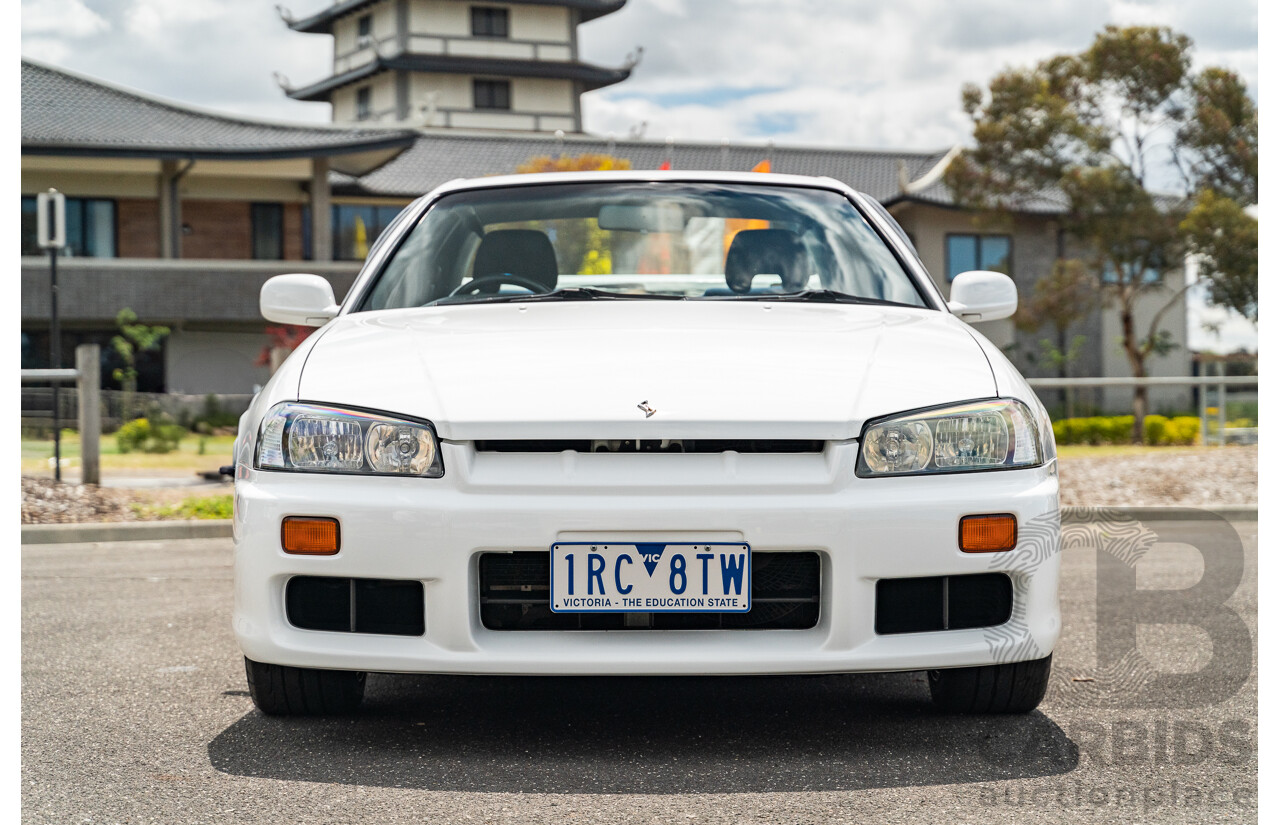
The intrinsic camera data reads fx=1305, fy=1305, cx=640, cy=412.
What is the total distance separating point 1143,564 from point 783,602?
4.19 m

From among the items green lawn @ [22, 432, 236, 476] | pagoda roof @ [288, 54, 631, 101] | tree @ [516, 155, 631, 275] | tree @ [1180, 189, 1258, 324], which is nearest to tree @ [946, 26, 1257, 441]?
tree @ [1180, 189, 1258, 324]

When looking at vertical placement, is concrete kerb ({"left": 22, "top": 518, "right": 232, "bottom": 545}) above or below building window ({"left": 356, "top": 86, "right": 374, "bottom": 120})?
below

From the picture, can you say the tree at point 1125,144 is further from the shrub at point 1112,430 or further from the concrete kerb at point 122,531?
the concrete kerb at point 122,531

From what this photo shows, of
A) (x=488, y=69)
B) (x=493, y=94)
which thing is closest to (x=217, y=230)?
(x=488, y=69)

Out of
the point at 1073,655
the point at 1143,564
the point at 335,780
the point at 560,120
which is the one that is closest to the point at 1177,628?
the point at 1073,655

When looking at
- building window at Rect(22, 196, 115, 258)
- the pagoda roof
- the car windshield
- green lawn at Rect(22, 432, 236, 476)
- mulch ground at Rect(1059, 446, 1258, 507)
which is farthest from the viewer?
the pagoda roof

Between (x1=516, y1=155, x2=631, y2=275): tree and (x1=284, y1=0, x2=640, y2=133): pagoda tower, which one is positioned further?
(x1=284, y1=0, x2=640, y2=133): pagoda tower

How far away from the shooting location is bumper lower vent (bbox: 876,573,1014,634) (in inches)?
108

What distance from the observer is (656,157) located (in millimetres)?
35469

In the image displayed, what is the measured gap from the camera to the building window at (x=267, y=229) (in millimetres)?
30094

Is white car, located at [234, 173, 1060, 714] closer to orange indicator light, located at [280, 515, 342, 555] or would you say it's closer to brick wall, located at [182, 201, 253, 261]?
orange indicator light, located at [280, 515, 342, 555]

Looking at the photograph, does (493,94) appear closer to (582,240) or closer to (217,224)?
(217,224)

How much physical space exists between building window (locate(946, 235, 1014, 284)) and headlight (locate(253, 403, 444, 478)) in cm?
2958

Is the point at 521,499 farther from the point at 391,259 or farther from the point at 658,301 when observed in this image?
the point at 391,259
